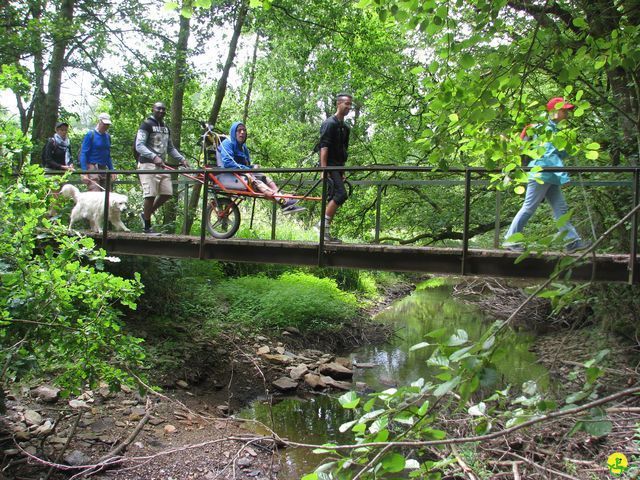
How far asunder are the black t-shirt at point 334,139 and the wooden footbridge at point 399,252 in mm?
401

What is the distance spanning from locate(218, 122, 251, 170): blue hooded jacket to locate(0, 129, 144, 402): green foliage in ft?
10.2

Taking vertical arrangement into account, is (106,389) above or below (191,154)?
below

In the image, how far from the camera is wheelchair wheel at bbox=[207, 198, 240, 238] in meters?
8.21

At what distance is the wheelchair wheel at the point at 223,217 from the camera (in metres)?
8.21

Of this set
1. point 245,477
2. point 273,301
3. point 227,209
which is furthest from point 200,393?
point 273,301

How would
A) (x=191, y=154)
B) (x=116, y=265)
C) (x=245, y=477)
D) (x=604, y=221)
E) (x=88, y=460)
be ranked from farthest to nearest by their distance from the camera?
(x=191, y=154)
(x=116, y=265)
(x=604, y=221)
(x=245, y=477)
(x=88, y=460)

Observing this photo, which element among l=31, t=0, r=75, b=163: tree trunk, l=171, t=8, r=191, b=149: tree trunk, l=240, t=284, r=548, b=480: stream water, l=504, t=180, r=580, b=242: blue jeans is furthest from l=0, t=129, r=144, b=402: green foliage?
l=171, t=8, r=191, b=149: tree trunk

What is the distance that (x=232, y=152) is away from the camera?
785 cm

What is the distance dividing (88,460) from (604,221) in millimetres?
8035

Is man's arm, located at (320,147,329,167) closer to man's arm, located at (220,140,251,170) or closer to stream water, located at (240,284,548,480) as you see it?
man's arm, located at (220,140,251,170)

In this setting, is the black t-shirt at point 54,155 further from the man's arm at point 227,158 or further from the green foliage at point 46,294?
the green foliage at point 46,294

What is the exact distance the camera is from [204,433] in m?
7.11

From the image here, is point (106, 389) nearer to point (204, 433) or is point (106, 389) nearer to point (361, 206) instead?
point (204, 433)

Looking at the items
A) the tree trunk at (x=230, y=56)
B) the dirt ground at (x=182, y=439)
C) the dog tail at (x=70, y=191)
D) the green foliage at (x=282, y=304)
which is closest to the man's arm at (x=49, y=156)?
the dog tail at (x=70, y=191)
